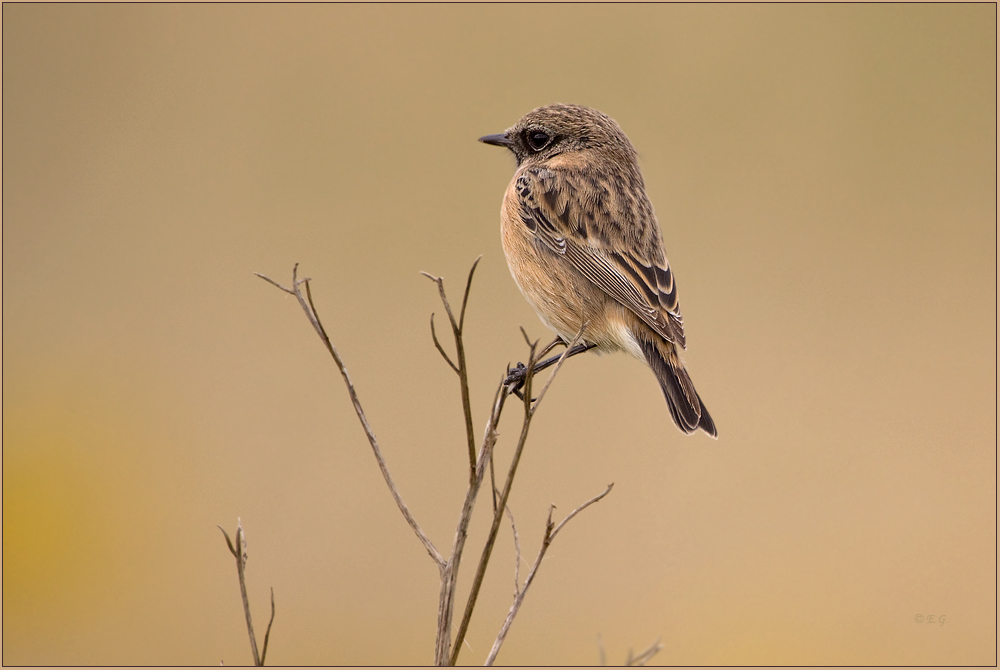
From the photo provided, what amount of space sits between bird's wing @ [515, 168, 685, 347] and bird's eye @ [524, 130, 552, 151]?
298 mm

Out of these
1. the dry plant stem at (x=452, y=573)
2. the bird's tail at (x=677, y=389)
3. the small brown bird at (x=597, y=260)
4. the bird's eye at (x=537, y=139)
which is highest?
the bird's eye at (x=537, y=139)

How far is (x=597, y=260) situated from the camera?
4.29 m

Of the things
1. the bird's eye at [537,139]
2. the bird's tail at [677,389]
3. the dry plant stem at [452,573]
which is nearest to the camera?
the dry plant stem at [452,573]

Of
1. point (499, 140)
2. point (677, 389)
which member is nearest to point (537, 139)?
point (499, 140)

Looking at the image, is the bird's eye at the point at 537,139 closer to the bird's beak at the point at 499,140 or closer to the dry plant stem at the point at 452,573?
the bird's beak at the point at 499,140

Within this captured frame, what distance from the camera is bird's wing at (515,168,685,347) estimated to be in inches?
166

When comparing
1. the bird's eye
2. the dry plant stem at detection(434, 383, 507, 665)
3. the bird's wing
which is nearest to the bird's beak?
the bird's eye

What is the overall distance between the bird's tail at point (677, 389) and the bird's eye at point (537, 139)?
133 centimetres

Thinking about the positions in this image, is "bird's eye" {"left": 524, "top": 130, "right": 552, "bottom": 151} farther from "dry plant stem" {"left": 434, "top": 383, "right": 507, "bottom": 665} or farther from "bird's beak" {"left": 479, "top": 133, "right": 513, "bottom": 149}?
"dry plant stem" {"left": 434, "top": 383, "right": 507, "bottom": 665}

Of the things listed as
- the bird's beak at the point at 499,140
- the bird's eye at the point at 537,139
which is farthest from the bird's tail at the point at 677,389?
the bird's beak at the point at 499,140

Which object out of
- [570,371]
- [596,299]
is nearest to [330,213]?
[570,371]

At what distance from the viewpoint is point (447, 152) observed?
8859 millimetres

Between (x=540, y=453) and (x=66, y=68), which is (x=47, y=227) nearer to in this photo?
(x=66, y=68)

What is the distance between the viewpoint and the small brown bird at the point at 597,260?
13.8 feet
